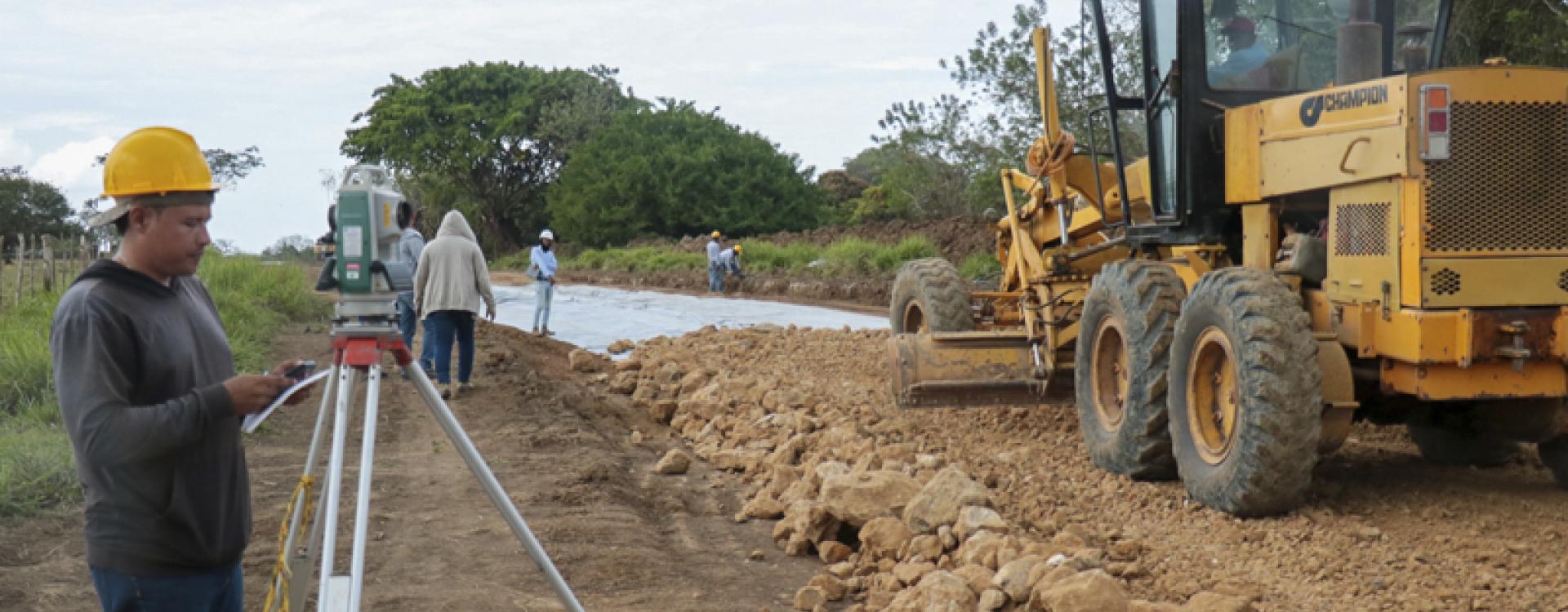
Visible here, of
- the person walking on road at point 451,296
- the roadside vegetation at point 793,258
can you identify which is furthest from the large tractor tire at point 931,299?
the roadside vegetation at point 793,258

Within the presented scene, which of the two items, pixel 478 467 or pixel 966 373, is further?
pixel 966 373

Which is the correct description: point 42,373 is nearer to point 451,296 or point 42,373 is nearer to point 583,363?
point 451,296

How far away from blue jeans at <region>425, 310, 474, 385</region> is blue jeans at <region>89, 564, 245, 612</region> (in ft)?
25.7

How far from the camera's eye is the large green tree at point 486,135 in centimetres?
5116

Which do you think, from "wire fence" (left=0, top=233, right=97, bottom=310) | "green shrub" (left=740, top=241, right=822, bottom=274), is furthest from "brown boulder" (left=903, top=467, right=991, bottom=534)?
"green shrub" (left=740, top=241, right=822, bottom=274)

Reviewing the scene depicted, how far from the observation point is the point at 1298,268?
6230mm

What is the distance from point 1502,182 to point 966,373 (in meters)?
3.44

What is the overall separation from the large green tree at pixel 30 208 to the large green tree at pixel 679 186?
54.1 feet

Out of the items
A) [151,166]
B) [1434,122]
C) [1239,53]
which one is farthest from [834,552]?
[151,166]

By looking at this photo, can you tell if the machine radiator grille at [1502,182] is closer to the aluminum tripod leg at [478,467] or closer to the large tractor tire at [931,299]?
the aluminum tripod leg at [478,467]

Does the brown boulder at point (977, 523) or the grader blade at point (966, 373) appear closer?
the brown boulder at point (977, 523)

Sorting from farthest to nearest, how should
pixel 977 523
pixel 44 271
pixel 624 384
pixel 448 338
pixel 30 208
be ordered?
pixel 30 208 → pixel 44 271 → pixel 624 384 → pixel 448 338 → pixel 977 523

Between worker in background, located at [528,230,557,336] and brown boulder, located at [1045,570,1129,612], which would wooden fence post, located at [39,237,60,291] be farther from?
brown boulder, located at [1045,570,1129,612]

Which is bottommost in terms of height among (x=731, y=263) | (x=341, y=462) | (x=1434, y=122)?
(x=341, y=462)
